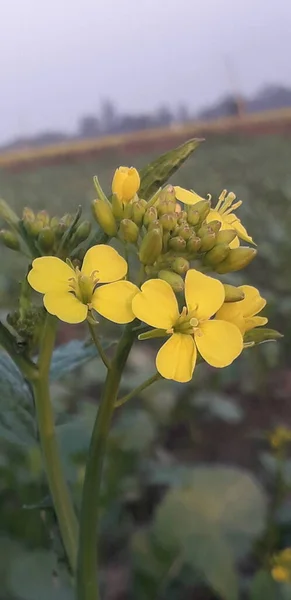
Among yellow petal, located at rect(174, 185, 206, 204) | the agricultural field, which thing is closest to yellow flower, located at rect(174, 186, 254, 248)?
yellow petal, located at rect(174, 185, 206, 204)

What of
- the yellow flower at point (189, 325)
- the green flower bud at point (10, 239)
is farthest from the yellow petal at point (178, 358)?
the green flower bud at point (10, 239)

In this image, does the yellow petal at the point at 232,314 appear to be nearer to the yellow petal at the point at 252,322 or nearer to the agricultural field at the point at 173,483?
the yellow petal at the point at 252,322

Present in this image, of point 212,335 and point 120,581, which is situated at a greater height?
point 212,335

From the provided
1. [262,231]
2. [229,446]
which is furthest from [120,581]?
[262,231]

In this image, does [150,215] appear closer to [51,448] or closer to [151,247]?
[151,247]

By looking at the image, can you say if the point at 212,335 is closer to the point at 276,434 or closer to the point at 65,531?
the point at 65,531
